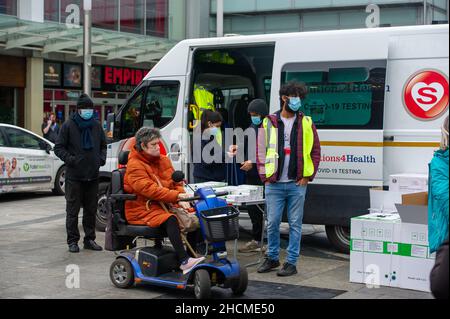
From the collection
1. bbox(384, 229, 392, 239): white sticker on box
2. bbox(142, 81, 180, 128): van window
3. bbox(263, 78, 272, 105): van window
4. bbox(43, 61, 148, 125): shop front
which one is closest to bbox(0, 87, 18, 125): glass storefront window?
bbox(43, 61, 148, 125): shop front

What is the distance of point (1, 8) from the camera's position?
79.8 ft

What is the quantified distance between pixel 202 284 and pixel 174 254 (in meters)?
0.71

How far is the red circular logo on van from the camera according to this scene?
27.9 ft

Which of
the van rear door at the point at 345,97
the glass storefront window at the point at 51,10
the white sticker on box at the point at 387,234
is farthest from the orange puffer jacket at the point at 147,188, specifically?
the glass storefront window at the point at 51,10

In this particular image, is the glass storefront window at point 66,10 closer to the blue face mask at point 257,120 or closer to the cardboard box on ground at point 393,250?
the blue face mask at point 257,120

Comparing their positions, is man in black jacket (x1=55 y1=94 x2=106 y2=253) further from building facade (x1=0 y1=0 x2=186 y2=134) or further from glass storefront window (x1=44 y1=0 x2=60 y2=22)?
glass storefront window (x1=44 y1=0 x2=60 y2=22)

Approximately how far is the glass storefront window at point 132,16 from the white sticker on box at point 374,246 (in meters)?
23.1

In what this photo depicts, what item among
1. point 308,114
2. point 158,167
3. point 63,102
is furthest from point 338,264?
point 63,102

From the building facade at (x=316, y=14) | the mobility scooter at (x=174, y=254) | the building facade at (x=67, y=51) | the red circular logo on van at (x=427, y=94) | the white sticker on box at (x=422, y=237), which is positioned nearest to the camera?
the mobility scooter at (x=174, y=254)

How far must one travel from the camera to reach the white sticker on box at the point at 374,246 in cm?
760

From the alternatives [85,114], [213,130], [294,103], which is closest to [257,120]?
[213,130]

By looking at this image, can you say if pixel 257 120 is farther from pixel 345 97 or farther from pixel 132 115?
pixel 132 115

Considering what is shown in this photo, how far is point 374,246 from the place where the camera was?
301 inches

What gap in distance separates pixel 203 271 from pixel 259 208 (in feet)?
8.26
